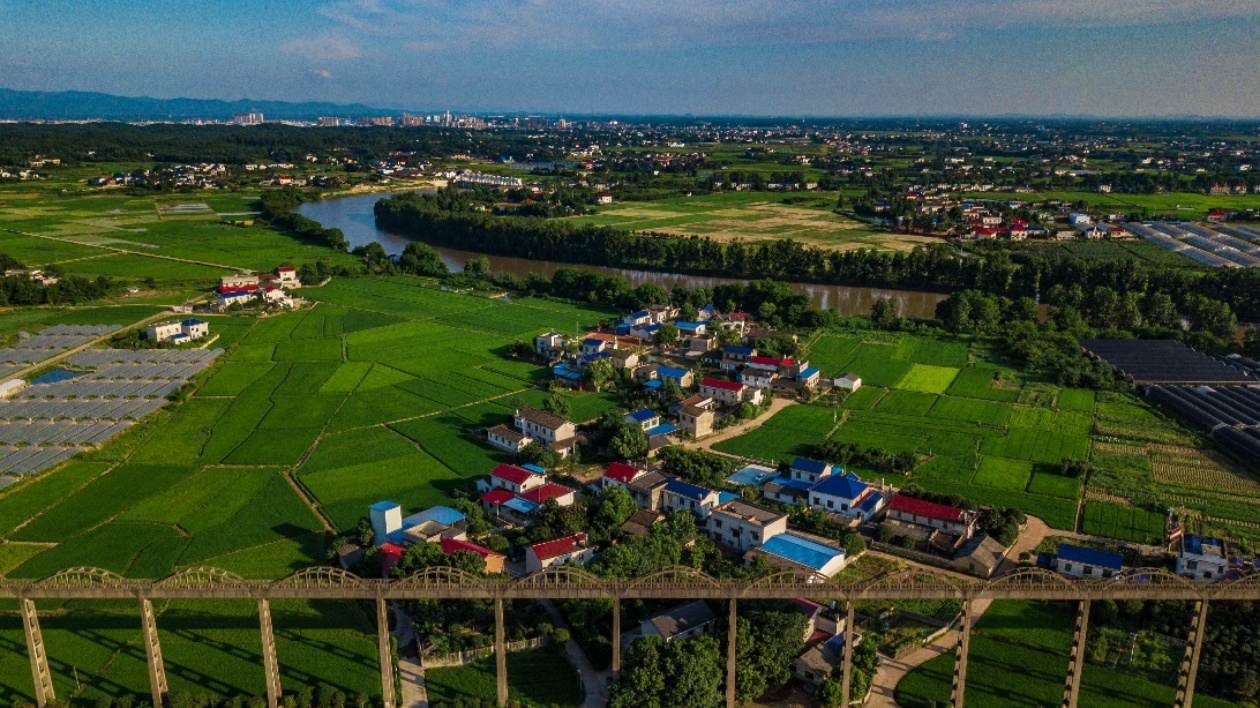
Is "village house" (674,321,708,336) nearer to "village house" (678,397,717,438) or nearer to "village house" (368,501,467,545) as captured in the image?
"village house" (678,397,717,438)

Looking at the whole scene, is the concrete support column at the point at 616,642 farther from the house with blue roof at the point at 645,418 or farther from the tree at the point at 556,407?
the tree at the point at 556,407

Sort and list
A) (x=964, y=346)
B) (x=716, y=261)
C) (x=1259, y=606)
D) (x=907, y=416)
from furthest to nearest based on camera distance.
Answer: (x=716, y=261) → (x=964, y=346) → (x=907, y=416) → (x=1259, y=606)

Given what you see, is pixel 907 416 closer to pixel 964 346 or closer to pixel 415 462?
pixel 964 346

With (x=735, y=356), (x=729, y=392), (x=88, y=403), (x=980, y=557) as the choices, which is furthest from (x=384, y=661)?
(x=735, y=356)

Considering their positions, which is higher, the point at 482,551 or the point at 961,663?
the point at 482,551

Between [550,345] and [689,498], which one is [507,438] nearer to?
[689,498]

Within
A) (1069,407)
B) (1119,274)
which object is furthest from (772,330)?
(1119,274)

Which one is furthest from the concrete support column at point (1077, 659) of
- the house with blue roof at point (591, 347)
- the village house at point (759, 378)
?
the house with blue roof at point (591, 347)
